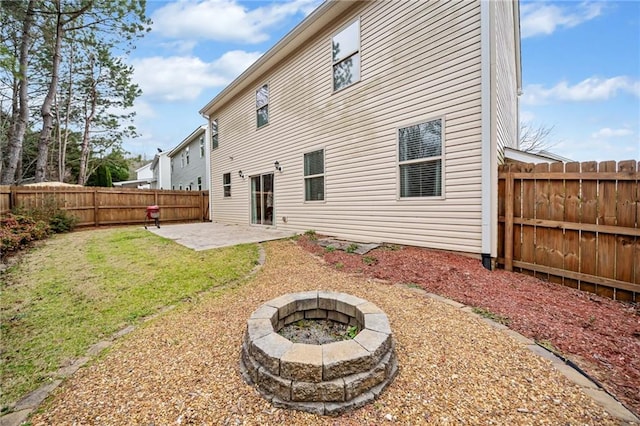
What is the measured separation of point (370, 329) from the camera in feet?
7.23

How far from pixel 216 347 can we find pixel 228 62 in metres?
17.2

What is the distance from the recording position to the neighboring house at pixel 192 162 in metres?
16.1

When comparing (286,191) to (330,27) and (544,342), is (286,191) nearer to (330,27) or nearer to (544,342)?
(330,27)

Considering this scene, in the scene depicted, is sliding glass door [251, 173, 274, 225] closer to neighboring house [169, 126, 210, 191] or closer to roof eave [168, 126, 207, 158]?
neighboring house [169, 126, 210, 191]

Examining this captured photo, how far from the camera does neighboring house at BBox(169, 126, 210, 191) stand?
635 inches

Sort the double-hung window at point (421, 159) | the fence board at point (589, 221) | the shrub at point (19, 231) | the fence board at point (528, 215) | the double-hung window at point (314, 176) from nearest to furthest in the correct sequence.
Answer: the fence board at point (589, 221) → the fence board at point (528, 215) → the double-hung window at point (421, 159) → the shrub at point (19, 231) → the double-hung window at point (314, 176)

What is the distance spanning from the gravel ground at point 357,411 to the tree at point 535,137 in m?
19.7

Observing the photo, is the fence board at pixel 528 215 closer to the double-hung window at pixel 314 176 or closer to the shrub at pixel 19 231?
the double-hung window at pixel 314 176

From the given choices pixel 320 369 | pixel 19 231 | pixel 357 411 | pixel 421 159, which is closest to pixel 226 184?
pixel 19 231

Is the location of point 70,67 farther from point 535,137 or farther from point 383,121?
point 535,137

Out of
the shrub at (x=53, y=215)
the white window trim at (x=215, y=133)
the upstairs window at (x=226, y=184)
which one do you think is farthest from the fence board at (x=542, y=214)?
the shrub at (x=53, y=215)

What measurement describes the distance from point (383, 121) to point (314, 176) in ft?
8.50

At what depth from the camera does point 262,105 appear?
32.6 feet

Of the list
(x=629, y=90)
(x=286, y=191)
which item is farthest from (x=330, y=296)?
(x=629, y=90)
